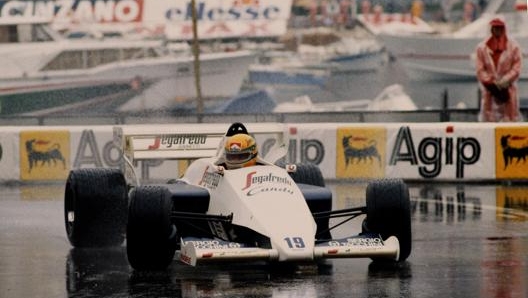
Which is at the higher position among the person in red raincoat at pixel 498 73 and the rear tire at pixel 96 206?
the person in red raincoat at pixel 498 73

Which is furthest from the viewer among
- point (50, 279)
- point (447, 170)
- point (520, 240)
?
point (447, 170)

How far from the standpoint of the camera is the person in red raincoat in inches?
1041

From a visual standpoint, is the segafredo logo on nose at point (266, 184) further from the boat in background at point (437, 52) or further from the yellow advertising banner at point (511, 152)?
the boat in background at point (437, 52)

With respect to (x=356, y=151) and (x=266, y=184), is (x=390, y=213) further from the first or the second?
(x=356, y=151)

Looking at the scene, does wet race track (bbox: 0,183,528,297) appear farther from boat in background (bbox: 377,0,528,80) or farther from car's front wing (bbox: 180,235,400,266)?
boat in background (bbox: 377,0,528,80)

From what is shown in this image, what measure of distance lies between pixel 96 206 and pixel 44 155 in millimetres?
8712

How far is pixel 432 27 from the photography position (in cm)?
5747

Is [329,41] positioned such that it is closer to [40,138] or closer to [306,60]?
[306,60]

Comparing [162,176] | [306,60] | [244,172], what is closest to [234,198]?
[244,172]

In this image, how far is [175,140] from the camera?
1836 centimetres

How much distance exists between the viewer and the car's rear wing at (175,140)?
17938mm

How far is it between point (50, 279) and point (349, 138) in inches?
455

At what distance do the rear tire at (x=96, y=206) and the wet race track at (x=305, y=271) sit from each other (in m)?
0.24

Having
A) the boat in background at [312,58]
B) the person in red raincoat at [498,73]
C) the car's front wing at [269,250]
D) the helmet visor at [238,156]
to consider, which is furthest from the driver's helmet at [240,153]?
the boat in background at [312,58]
